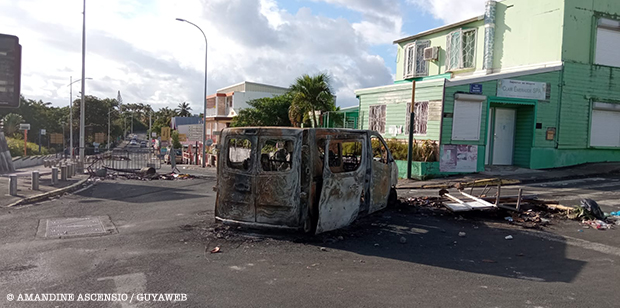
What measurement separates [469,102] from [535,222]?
8.82 m

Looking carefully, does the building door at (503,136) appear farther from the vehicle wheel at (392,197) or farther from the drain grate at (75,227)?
the drain grate at (75,227)

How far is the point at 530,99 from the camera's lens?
17.2 m

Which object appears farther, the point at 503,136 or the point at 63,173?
the point at 503,136

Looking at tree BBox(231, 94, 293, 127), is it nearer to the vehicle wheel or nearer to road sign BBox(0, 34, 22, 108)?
road sign BBox(0, 34, 22, 108)

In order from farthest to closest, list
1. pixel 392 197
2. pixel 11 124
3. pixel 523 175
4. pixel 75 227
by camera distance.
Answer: pixel 11 124 → pixel 523 175 → pixel 392 197 → pixel 75 227

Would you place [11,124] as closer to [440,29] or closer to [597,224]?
[440,29]

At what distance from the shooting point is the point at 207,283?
5066 mm

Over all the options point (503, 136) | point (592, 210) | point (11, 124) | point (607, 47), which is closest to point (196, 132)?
point (11, 124)

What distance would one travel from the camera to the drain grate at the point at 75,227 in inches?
298

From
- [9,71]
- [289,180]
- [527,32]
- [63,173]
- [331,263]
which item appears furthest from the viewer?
[527,32]

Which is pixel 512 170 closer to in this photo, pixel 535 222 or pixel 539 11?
pixel 539 11

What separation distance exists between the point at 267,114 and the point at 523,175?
78.0 feet

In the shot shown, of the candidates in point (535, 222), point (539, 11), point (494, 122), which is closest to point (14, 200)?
point (535, 222)

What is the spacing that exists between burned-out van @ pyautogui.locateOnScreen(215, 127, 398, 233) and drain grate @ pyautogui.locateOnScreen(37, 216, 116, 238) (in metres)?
2.29
